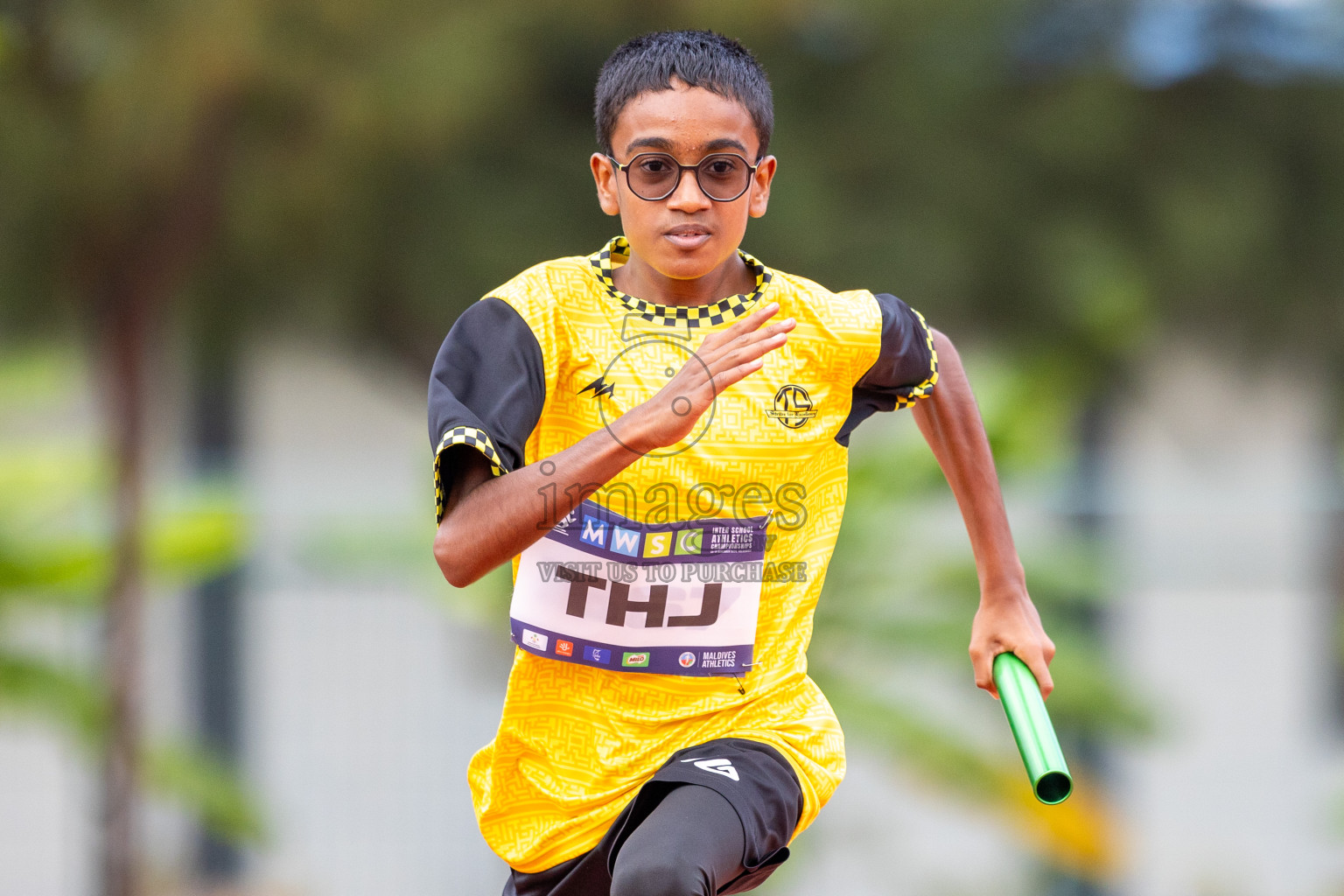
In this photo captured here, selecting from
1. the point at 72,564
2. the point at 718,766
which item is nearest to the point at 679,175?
the point at 718,766

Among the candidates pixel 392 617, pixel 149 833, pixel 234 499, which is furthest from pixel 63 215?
pixel 149 833

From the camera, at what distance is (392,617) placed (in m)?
8.75

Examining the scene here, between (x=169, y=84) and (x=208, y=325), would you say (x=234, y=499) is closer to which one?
(x=208, y=325)

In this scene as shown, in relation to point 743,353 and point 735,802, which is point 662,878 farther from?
point 743,353

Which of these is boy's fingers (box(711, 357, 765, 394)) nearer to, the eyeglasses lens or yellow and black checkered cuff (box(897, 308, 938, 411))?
the eyeglasses lens

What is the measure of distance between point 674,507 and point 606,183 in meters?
0.51

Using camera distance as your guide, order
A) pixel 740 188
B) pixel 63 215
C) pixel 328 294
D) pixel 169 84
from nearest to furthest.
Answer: pixel 740 188
pixel 169 84
pixel 63 215
pixel 328 294

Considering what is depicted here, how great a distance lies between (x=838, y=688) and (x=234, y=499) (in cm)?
328

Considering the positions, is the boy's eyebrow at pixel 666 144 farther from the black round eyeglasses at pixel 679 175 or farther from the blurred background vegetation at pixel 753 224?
the blurred background vegetation at pixel 753 224

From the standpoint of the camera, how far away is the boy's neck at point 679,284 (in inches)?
96.3

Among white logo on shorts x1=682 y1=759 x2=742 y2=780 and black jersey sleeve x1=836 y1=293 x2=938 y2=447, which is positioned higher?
black jersey sleeve x1=836 y1=293 x2=938 y2=447

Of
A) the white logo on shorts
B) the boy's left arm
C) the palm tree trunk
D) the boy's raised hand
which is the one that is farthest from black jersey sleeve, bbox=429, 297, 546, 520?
the palm tree trunk

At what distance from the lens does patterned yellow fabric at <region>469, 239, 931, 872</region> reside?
2.39m

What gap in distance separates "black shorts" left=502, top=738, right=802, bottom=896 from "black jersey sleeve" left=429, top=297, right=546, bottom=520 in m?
0.55
